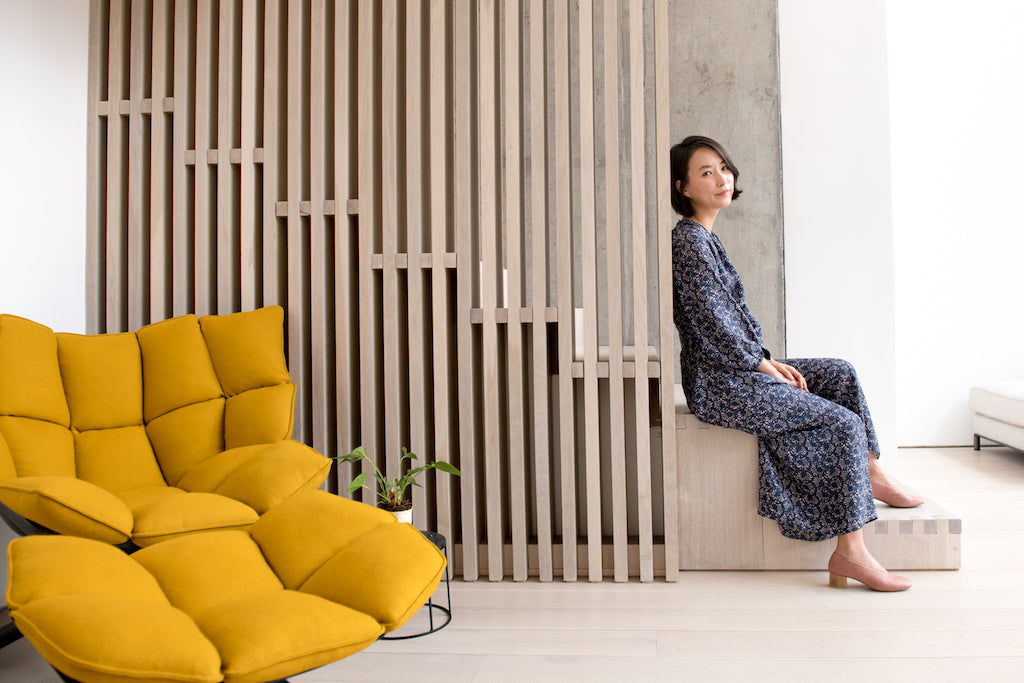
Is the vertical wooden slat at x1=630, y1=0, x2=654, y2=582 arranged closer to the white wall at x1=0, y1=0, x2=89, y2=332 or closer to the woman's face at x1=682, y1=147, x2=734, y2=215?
the woman's face at x1=682, y1=147, x2=734, y2=215

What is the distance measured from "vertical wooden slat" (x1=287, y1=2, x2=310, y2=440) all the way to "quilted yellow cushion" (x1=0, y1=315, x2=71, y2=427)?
752mm

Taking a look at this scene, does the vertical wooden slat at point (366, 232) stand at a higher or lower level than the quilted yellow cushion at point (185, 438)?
higher

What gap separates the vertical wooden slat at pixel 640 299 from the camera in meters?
2.71

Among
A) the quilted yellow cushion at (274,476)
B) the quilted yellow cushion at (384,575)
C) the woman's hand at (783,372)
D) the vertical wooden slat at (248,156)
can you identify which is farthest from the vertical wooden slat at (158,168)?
the woman's hand at (783,372)

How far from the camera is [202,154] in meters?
2.84

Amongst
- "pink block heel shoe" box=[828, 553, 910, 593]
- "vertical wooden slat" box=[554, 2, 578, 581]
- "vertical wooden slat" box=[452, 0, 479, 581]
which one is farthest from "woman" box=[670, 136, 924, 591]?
"vertical wooden slat" box=[452, 0, 479, 581]

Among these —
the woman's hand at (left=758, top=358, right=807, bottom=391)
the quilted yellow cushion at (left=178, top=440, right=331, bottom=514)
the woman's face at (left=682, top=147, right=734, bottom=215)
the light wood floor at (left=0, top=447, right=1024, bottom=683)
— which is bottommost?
the light wood floor at (left=0, top=447, right=1024, bottom=683)

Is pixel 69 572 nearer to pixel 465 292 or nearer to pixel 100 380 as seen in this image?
pixel 100 380

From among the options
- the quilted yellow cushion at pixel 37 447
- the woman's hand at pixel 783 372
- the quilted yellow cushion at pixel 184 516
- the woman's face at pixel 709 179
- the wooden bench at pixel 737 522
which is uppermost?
the woman's face at pixel 709 179

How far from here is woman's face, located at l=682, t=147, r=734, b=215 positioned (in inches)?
111

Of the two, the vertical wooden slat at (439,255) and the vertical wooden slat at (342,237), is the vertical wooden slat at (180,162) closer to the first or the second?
the vertical wooden slat at (342,237)

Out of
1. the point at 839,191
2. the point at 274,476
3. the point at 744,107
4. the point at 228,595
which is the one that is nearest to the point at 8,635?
the point at 274,476

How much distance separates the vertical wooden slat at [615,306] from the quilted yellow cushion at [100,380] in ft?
5.10

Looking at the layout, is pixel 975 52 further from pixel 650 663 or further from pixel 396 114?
pixel 650 663
